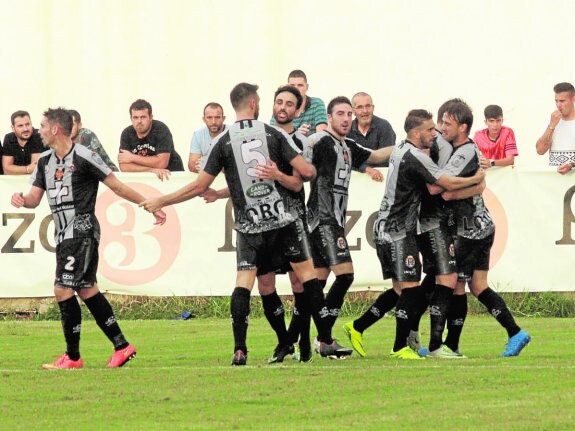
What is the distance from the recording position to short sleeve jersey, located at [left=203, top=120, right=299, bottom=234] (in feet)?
40.0

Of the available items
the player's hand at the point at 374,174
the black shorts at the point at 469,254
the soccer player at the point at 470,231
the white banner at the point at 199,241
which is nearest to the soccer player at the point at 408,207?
the soccer player at the point at 470,231

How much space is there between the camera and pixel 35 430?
940 centimetres

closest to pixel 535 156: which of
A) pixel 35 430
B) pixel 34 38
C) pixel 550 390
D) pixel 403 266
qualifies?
pixel 34 38

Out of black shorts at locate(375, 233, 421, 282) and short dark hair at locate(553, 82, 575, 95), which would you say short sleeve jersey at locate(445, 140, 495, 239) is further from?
short dark hair at locate(553, 82, 575, 95)

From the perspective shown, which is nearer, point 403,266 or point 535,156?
point 403,266

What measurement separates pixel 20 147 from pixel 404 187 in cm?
693

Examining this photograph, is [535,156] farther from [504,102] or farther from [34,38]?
[34,38]

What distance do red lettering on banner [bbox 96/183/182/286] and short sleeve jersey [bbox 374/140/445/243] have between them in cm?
520

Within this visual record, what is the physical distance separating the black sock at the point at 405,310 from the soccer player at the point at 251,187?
116 cm

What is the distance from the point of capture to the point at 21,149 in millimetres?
18469

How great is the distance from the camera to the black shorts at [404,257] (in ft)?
42.4

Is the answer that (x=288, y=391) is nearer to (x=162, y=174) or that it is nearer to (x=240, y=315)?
(x=240, y=315)

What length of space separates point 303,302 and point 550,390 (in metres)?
2.78

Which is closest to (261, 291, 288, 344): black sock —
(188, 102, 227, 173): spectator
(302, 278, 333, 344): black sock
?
(302, 278, 333, 344): black sock
